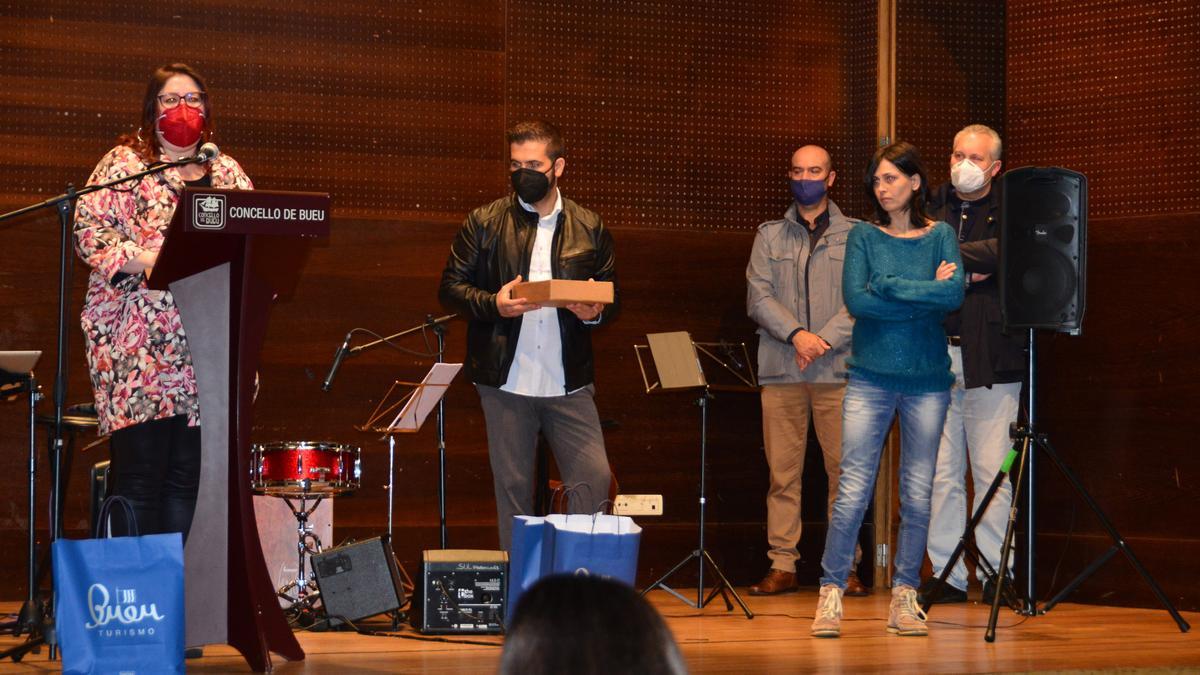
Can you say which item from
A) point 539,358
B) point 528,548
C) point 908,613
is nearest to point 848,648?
point 908,613

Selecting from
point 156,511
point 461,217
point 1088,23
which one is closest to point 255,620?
point 156,511

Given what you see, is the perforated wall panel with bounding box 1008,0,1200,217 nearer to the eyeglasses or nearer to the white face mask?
the white face mask

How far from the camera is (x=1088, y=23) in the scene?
6652mm

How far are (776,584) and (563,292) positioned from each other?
268 centimetres

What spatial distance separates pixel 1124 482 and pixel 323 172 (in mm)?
3863

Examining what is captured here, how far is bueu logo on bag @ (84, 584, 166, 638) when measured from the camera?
3.54 metres

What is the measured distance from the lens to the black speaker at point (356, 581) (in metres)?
5.18

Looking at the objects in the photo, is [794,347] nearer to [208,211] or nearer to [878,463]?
[878,463]

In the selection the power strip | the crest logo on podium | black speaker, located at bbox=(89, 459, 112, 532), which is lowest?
the power strip

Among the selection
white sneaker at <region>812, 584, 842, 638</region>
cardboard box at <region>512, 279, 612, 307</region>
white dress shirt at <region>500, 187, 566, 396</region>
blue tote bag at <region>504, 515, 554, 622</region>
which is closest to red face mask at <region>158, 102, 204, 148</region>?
cardboard box at <region>512, 279, 612, 307</region>

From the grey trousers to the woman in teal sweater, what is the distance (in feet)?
2.72

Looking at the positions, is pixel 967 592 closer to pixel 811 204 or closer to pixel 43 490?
pixel 811 204

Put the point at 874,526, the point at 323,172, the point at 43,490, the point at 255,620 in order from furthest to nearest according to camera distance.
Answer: the point at 874,526, the point at 323,172, the point at 43,490, the point at 255,620

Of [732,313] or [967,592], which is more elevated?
[732,313]
